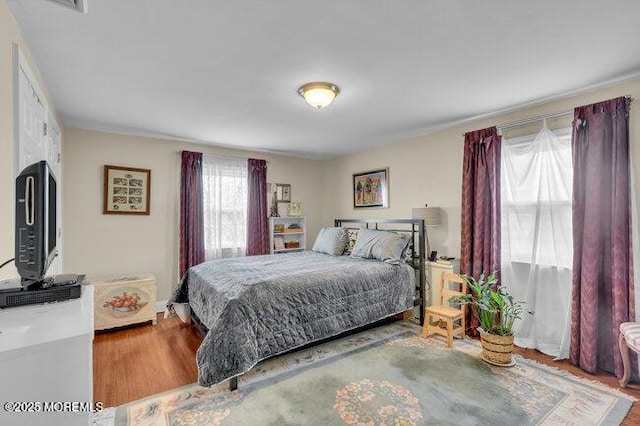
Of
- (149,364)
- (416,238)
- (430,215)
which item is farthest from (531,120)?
(149,364)

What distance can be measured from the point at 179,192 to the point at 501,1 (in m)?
4.11

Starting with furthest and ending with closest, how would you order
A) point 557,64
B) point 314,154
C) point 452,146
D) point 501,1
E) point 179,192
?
point 314,154, point 179,192, point 452,146, point 557,64, point 501,1

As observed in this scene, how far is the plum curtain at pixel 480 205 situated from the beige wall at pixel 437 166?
0.21 m

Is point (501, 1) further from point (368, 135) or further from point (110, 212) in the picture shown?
point (110, 212)

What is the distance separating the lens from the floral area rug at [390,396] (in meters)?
1.95

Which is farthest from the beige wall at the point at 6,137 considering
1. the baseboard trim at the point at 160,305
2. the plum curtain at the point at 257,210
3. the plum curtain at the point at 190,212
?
the plum curtain at the point at 257,210

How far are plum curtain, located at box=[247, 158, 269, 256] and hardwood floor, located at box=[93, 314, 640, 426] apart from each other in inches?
63.4

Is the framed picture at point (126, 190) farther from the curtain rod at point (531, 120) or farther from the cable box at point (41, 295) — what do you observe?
the curtain rod at point (531, 120)

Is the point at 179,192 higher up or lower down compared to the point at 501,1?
lower down

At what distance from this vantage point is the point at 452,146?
12.1 feet

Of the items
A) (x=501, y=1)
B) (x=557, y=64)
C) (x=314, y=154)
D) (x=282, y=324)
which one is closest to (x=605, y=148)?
(x=557, y=64)

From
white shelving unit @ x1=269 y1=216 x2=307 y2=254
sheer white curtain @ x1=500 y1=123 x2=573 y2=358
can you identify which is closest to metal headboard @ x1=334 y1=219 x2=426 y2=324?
sheer white curtain @ x1=500 y1=123 x2=573 y2=358

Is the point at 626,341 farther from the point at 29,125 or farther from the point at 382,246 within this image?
the point at 29,125

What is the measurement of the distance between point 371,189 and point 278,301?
9.25ft
